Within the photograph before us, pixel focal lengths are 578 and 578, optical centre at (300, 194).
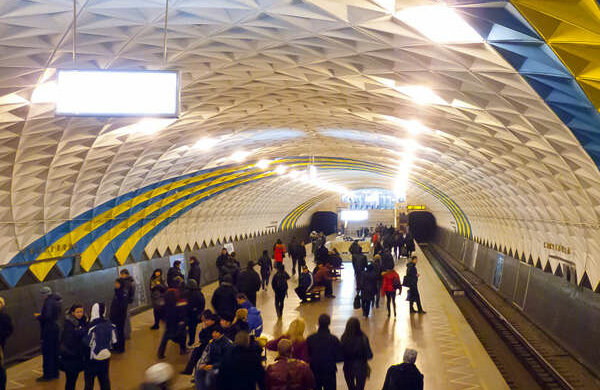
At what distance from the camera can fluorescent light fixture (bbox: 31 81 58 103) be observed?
9375 millimetres

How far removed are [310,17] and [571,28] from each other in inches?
132

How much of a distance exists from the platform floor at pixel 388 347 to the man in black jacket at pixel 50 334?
0.24m

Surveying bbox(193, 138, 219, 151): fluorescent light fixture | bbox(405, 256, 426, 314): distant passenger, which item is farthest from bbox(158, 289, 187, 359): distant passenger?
bbox(193, 138, 219, 151): fluorescent light fixture

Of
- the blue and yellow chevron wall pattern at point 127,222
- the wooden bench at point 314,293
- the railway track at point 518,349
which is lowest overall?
the railway track at point 518,349

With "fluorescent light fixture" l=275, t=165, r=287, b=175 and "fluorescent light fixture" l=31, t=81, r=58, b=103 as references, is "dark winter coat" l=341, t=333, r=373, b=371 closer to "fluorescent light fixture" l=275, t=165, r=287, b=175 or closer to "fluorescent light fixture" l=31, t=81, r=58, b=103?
"fluorescent light fixture" l=31, t=81, r=58, b=103

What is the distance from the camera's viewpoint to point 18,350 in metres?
12.8

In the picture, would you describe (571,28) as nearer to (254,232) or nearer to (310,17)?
(310,17)

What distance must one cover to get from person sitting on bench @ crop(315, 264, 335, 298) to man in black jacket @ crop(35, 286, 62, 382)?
9.32m

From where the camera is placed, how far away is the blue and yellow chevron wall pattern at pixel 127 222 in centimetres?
1623

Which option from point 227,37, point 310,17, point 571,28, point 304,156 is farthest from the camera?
point 304,156

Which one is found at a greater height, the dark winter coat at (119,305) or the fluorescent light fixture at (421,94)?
the fluorescent light fixture at (421,94)

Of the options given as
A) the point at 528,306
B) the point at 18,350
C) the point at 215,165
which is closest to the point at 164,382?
the point at 18,350

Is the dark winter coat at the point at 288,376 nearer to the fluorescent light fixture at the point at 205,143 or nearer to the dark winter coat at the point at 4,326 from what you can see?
the dark winter coat at the point at 4,326

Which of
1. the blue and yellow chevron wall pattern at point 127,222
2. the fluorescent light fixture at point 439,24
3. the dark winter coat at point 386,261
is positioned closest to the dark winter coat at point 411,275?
the dark winter coat at point 386,261
